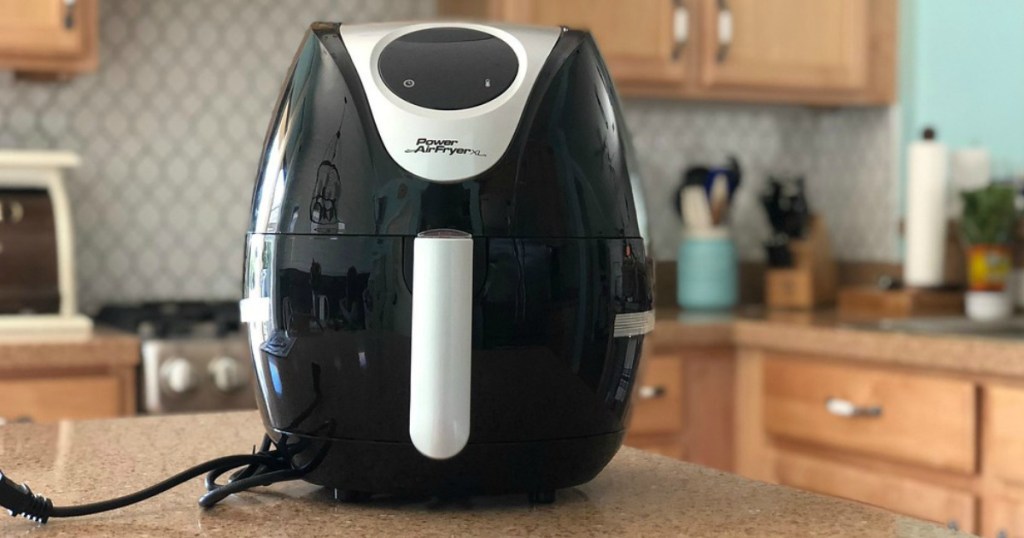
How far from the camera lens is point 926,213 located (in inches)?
110

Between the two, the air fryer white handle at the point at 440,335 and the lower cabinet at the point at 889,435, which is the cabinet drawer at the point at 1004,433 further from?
the air fryer white handle at the point at 440,335

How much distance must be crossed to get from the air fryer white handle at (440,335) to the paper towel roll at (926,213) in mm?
2259

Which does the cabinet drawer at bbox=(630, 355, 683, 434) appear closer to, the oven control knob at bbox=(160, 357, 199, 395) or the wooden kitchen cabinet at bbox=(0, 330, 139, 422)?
the oven control knob at bbox=(160, 357, 199, 395)

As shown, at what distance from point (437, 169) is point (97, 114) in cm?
215

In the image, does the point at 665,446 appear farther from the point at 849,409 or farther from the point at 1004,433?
the point at 1004,433

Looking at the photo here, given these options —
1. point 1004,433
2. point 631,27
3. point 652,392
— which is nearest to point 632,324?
point 1004,433

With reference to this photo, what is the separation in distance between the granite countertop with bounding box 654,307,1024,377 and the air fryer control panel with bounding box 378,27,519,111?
1492mm

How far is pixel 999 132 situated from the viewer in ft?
9.42

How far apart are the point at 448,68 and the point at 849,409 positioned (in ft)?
5.65

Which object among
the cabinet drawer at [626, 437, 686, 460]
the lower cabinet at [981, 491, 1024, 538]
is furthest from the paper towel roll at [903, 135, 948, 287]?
the lower cabinet at [981, 491, 1024, 538]

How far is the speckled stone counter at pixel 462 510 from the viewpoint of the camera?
0.72 metres

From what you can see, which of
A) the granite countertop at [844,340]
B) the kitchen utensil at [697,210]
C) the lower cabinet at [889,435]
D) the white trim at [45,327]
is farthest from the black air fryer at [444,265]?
the kitchen utensil at [697,210]

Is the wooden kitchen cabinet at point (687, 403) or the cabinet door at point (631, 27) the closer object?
the wooden kitchen cabinet at point (687, 403)

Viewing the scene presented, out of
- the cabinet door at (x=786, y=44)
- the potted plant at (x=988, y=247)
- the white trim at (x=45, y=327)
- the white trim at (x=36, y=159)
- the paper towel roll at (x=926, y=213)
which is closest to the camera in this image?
the white trim at (x=45, y=327)
